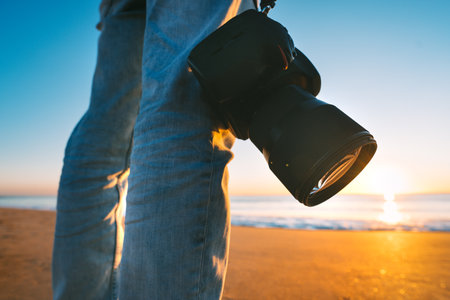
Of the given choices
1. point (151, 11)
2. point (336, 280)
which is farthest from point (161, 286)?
point (336, 280)

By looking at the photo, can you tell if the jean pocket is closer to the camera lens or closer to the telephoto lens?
the telephoto lens

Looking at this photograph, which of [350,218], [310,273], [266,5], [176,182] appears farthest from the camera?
[350,218]

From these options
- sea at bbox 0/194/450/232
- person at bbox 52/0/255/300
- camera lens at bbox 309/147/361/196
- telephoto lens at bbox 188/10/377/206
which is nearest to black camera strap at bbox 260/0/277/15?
person at bbox 52/0/255/300

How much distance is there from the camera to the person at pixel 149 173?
0.25 meters

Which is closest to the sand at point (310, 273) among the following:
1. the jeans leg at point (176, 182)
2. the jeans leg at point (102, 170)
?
the jeans leg at point (102, 170)

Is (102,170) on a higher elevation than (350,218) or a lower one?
higher

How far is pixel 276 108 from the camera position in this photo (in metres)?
0.30

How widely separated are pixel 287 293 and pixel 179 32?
827 mm

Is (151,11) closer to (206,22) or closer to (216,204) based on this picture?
(206,22)

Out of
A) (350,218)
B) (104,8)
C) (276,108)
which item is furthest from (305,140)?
(350,218)

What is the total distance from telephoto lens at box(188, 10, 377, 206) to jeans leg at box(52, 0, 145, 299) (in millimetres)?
272

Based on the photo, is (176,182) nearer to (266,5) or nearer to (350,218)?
(266,5)

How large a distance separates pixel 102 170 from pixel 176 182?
0.87 ft

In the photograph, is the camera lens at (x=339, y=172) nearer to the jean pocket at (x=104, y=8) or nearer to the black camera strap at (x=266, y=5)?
the black camera strap at (x=266, y=5)
